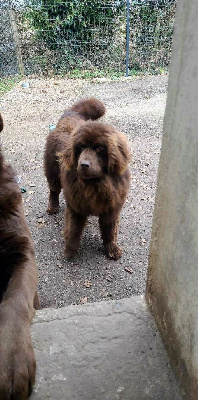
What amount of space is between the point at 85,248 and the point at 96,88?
229 inches

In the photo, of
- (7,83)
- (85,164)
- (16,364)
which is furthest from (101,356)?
(7,83)

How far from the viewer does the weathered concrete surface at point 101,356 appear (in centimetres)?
132

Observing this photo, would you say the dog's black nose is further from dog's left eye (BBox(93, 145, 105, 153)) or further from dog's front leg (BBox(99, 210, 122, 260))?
dog's front leg (BBox(99, 210, 122, 260))

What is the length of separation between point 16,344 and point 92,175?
1.89m

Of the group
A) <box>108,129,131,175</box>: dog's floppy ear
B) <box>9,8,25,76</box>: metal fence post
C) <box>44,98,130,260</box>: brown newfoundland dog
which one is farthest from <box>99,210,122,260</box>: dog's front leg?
<box>9,8,25,76</box>: metal fence post

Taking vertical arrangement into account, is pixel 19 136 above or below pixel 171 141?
below

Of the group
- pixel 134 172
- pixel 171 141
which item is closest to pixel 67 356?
pixel 171 141

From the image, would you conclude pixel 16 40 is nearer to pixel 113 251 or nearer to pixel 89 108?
pixel 89 108

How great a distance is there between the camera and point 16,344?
1.35 metres

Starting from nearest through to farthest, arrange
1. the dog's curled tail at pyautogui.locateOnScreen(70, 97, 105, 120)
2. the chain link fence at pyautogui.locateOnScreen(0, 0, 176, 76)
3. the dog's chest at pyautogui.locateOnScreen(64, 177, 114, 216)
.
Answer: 1. the dog's chest at pyautogui.locateOnScreen(64, 177, 114, 216)
2. the dog's curled tail at pyautogui.locateOnScreen(70, 97, 105, 120)
3. the chain link fence at pyautogui.locateOnScreen(0, 0, 176, 76)

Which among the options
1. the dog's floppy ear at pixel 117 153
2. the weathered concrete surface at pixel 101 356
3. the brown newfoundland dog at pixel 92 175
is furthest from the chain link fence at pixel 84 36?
the weathered concrete surface at pixel 101 356

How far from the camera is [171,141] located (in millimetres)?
1255

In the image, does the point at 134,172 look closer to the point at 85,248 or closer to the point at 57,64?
the point at 85,248

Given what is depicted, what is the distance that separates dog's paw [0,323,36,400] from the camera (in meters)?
1.24
